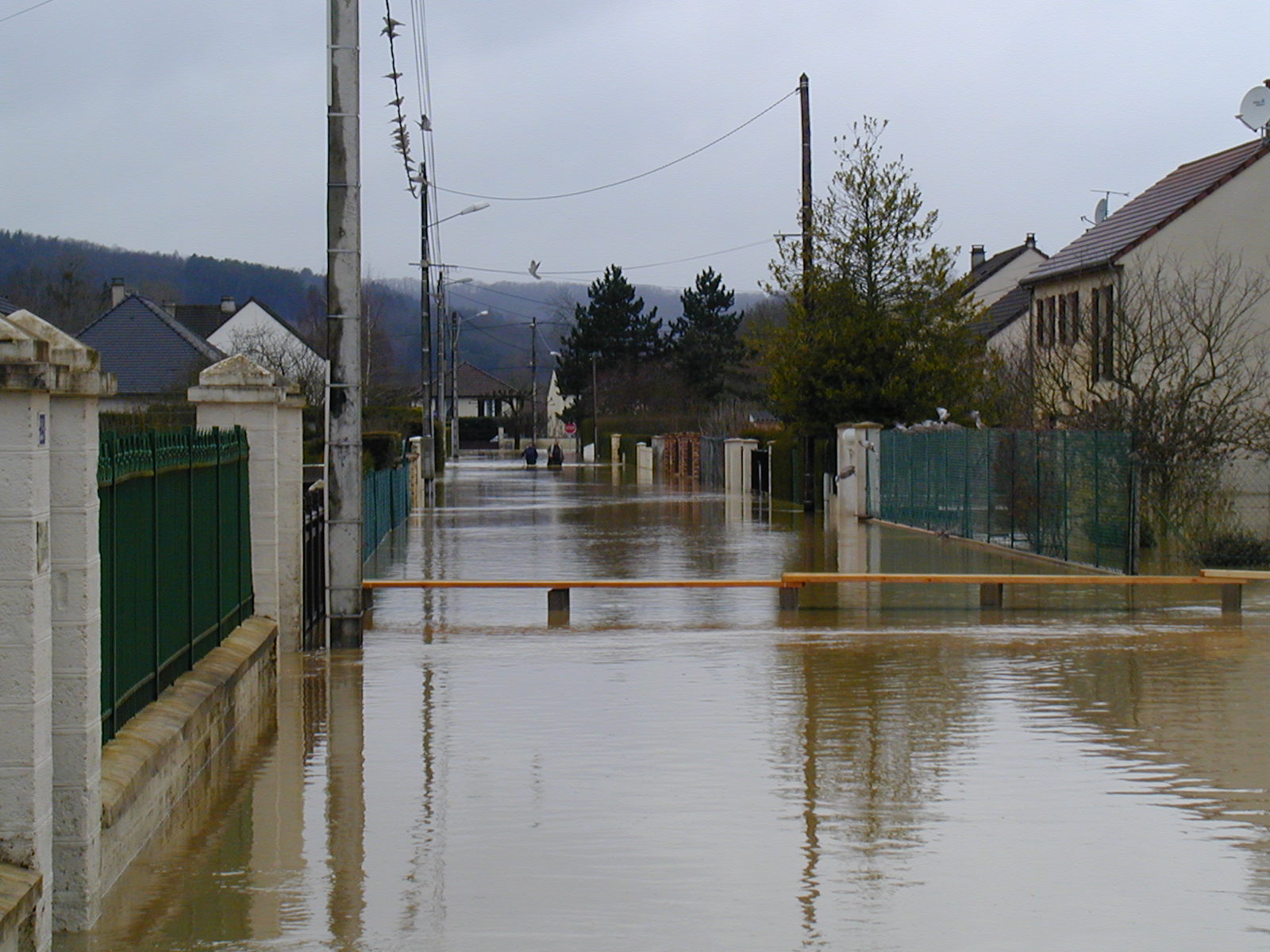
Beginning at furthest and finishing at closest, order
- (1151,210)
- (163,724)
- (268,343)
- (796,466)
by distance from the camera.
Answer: (268,343) → (796,466) → (1151,210) → (163,724)

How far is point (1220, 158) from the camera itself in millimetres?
41812

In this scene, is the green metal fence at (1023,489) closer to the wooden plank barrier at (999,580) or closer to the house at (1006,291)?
the wooden plank barrier at (999,580)

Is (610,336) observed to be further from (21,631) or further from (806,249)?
(21,631)

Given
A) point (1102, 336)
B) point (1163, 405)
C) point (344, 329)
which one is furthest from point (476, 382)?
point (344, 329)

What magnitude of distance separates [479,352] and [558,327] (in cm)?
1914

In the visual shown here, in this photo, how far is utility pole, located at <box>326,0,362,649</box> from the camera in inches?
539

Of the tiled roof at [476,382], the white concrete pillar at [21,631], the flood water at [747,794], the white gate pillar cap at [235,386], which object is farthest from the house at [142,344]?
the tiled roof at [476,382]

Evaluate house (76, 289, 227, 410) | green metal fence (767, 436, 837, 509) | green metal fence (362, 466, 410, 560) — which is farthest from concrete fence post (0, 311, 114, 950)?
house (76, 289, 227, 410)

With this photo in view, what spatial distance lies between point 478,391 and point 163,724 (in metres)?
178

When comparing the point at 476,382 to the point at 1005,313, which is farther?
the point at 476,382

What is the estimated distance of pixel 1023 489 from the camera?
24.0 metres

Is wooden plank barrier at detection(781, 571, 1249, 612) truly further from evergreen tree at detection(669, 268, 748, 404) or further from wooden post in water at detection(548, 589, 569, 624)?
evergreen tree at detection(669, 268, 748, 404)

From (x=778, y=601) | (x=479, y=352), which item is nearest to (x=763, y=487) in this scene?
(x=778, y=601)

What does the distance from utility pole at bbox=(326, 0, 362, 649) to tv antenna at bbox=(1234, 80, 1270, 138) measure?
2874cm
